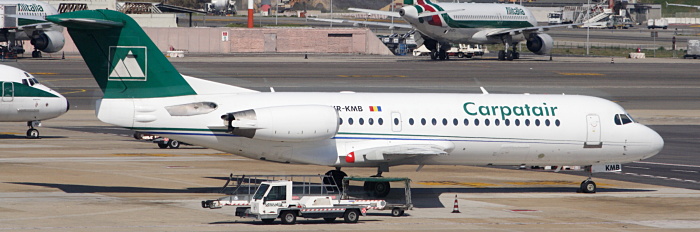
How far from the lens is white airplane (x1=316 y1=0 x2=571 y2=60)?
103625 mm

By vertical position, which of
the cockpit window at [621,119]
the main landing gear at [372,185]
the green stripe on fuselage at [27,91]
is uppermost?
the green stripe on fuselage at [27,91]

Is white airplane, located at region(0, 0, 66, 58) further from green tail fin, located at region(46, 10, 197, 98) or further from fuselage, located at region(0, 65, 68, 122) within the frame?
green tail fin, located at region(46, 10, 197, 98)

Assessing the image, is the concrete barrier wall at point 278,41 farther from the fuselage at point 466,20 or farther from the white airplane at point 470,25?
the fuselage at point 466,20

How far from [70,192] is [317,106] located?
8070 mm

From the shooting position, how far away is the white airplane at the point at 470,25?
340 ft

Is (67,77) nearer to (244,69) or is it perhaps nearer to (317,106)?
(244,69)

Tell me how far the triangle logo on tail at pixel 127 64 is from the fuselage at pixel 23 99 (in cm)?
2224

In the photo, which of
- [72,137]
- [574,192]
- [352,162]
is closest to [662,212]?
[574,192]

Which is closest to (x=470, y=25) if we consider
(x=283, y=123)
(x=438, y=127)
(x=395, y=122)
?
(x=438, y=127)

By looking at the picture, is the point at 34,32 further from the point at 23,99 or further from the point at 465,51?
the point at 23,99

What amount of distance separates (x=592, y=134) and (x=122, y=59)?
48.9 ft

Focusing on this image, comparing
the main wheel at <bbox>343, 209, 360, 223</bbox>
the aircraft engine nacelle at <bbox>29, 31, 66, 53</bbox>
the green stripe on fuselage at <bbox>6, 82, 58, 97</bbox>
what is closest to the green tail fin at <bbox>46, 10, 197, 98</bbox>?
the main wheel at <bbox>343, 209, 360, 223</bbox>

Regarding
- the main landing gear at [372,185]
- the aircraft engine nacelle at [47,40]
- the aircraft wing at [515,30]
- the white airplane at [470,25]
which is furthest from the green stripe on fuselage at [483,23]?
the main landing gear at [372,185]

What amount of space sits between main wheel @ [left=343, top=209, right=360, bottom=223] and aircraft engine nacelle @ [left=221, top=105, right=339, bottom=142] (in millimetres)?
3638
